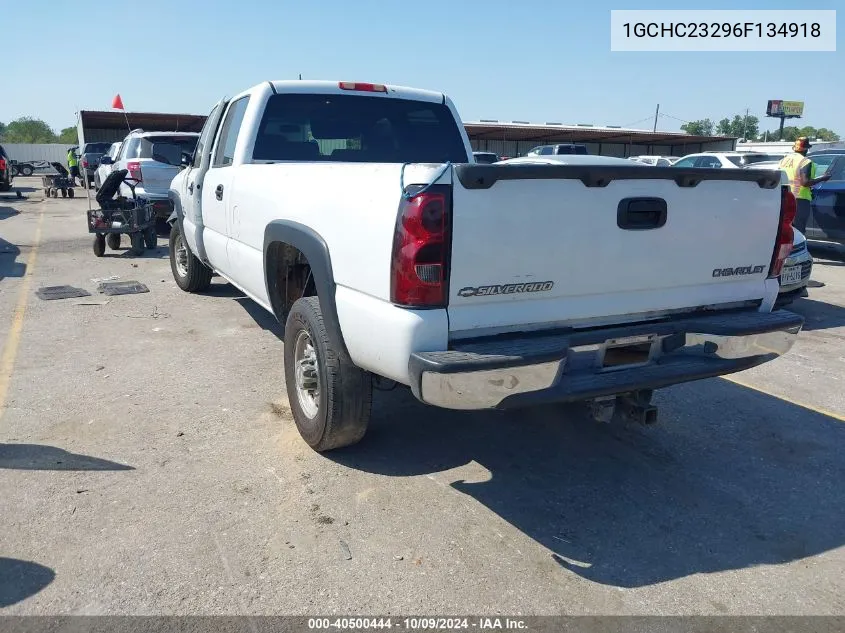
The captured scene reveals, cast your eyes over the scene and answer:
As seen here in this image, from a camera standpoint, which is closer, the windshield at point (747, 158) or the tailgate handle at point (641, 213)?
the tailgate handle at point (641, 213)

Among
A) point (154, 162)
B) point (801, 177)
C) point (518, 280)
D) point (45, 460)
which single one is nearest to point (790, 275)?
point (801, 177)

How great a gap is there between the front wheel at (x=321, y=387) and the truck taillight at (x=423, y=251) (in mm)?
776

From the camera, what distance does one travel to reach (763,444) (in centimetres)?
425

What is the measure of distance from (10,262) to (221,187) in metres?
6.76

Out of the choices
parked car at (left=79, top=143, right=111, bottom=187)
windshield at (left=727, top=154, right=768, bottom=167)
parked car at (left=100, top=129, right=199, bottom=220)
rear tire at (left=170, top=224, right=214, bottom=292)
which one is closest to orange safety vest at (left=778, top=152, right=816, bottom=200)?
windshield at (left=727, top=154, right=768, bottom=167)

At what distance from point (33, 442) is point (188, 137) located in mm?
10130

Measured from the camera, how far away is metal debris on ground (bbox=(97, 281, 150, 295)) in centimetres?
812

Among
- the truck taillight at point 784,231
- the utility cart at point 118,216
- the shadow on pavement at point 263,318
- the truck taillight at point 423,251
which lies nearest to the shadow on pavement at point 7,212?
the utility cart at point 118,216

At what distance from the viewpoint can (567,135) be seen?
40250mm

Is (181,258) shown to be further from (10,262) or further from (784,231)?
(784,231)

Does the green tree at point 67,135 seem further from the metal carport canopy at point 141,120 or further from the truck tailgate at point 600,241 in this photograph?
the truck tailgate at point 600,241

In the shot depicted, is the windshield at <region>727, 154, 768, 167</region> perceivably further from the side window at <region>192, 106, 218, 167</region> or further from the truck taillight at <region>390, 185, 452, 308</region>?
the truck taillight at <region>390, 185, 452, 308</region>

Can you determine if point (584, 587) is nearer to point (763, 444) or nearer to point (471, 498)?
point (471, 498)

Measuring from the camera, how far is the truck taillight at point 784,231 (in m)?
3.60
